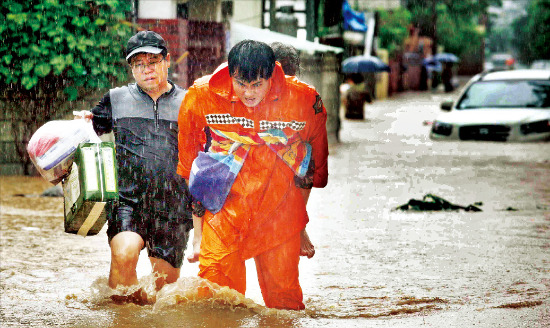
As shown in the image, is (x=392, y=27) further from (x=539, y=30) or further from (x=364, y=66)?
(x=539, y=30)

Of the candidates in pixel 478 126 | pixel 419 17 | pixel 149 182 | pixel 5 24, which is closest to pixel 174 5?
pixel 5 24

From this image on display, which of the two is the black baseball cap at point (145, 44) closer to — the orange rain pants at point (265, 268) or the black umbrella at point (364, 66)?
the orange rain pants at point (265, 268)

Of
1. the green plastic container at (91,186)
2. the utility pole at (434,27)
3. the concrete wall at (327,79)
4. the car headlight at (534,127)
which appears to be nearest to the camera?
the green plastic container at (91,186)

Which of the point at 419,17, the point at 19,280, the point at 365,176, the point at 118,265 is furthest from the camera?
the point at 419,17

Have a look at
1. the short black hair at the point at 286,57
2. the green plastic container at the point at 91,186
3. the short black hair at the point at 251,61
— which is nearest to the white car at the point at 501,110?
the short black hair at the point at 286,57

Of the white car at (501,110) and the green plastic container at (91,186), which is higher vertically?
the green plastic container at (91,186)

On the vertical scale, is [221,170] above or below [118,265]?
above

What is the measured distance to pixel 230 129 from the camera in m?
4.55

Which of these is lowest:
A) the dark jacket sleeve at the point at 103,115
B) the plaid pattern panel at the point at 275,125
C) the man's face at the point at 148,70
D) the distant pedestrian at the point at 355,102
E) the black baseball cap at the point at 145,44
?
the distant pedestrian at the point at 355,102

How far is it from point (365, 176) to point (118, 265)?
875cm

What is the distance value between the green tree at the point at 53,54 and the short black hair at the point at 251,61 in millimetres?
8241

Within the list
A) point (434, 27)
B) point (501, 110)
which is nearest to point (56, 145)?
point (501, 110)

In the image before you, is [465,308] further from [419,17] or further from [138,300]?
[419,17]

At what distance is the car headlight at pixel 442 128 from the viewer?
1719 centimetres
